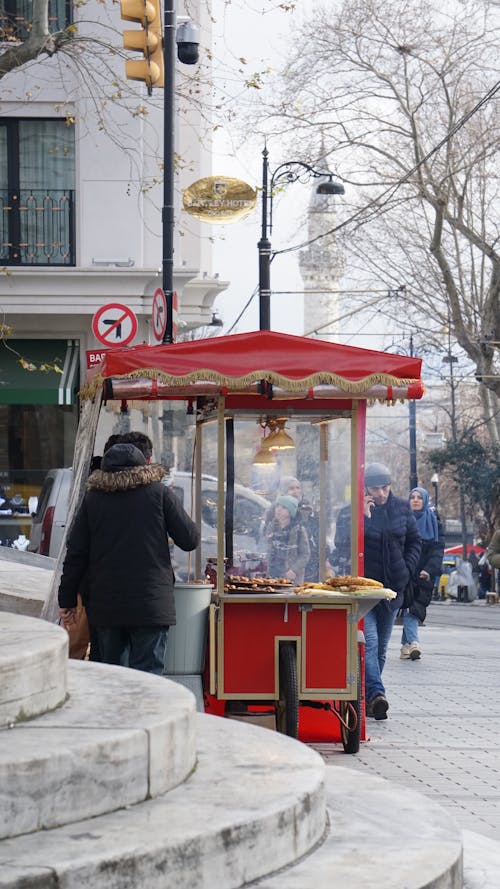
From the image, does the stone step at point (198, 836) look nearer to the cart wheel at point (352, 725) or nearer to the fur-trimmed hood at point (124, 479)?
the fur-trimmed hood at point (124, 479)

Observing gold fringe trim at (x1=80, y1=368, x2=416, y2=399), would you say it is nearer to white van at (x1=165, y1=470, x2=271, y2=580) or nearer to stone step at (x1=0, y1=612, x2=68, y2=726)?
white van at (x1=165, y1=470, x2=271, y2=580)

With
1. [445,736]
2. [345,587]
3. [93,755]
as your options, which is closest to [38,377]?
[445,736]

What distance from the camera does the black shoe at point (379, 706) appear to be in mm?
10578

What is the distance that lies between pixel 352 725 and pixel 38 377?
14884 mm

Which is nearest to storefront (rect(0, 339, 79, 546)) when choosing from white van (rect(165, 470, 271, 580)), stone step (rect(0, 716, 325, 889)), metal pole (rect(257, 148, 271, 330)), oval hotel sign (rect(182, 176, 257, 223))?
metal pole (rect(257, 148, 271, 330))

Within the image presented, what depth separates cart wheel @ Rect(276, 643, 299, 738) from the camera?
8836mm

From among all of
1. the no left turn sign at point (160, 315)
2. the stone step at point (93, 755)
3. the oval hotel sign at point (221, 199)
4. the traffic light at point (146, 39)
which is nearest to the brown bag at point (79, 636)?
the stone step at point (93, 755)

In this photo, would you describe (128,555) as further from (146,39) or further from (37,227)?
(37,227)

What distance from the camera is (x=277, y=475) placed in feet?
32.1

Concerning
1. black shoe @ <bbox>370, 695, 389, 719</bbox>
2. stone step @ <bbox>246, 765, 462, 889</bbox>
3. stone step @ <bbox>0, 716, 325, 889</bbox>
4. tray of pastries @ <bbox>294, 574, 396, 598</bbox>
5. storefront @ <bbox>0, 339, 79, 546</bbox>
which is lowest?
black shoe @ <bbox>370, 695, 389, 719</bbox>

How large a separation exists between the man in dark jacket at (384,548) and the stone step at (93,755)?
5556 mm

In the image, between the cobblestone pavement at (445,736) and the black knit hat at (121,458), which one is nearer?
the cobblestone pavement at (445,736)

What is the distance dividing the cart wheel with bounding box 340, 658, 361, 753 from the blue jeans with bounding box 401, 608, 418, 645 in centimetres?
484

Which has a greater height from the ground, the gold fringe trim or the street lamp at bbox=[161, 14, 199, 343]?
the street lamp at bbox=[161, 14, 199, 343]
